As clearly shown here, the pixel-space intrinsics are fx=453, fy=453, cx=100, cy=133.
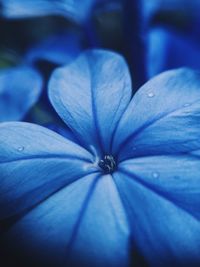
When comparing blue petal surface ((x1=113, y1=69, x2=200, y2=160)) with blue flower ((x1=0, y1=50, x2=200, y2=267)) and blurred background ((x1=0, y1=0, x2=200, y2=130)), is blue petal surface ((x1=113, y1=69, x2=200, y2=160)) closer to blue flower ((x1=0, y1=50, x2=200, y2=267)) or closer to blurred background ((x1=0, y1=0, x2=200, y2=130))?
blue flower ((x1=0, y1=50, x2=200, y2=267))

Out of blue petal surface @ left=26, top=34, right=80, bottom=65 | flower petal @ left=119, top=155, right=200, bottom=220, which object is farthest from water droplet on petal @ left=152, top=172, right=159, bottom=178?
blue petal surface @ left=26, top=34, right=80, bottom=65

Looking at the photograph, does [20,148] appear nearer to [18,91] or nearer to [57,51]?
[18,91]

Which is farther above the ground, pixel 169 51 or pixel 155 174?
pixel 169 51

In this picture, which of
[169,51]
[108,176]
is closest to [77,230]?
[108,176]

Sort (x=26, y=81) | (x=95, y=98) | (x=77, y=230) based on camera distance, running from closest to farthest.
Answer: (x=77, y=230), (x=95, y=98), (x=26, y=81)

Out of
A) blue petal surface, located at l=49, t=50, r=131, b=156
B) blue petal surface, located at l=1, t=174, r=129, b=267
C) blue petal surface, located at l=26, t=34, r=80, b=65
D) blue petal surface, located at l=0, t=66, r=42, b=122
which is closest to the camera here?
blue petal surface, located at l=1, t=174, r=129, b=267
